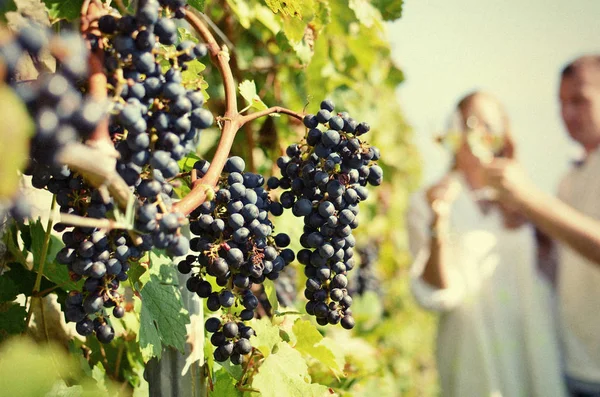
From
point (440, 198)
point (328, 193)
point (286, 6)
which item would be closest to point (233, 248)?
point (328, 193)

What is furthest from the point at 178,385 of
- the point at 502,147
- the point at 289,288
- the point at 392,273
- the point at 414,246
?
the point at 392,273

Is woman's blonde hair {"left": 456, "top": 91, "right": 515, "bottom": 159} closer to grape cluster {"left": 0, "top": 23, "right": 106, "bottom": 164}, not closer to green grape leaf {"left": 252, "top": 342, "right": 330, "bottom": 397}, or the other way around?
green grape leaf {"left": 252, "top": 342, "right": 330, "bottom": 397}

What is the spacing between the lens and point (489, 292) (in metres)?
3.38

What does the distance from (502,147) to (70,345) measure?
3150mm

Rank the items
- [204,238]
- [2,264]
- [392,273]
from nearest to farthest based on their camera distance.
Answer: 1. [204,238]
2. [2,264]
3. [392,273]

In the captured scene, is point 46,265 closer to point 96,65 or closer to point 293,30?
point 96,65

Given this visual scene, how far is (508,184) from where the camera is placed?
2830 mm

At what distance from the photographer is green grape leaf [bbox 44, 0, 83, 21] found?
0.67 m

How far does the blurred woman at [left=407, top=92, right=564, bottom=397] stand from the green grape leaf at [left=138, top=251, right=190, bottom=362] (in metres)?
2.50

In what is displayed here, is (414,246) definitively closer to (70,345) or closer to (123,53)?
(70,345)

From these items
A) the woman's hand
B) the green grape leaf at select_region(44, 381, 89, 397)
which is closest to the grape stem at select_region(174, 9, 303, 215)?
the green grape leaf at select_region(44, 381, 89, 397)

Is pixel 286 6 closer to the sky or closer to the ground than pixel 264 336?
closer to the sky

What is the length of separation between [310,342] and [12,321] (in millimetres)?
501

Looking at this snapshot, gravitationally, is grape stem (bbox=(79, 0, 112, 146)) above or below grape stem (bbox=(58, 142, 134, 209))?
above
